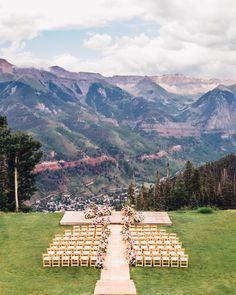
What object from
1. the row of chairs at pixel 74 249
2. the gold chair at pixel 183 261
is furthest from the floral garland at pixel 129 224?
the gold chair at pixel 183 261

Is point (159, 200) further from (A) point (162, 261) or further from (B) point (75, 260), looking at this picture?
(B) point (75, 260)

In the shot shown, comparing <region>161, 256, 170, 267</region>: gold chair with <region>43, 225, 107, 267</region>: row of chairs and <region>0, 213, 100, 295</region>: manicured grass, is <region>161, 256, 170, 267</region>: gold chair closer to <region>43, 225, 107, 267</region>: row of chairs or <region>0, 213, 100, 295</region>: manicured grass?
<region>43, 225, 107, 267</region>: row of chairs

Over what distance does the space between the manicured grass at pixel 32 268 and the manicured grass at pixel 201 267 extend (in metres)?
4.75

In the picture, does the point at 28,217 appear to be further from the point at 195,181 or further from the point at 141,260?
the point at 195,181

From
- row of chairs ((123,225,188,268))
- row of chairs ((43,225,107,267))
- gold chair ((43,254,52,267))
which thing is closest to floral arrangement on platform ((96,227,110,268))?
row of chairs ((43,225,107,267))

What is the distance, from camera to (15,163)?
7744cm

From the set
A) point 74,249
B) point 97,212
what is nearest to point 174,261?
point 74,249

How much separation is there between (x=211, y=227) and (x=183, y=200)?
198 feet

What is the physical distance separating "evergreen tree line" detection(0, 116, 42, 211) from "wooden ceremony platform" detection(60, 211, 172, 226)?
23.6 meters

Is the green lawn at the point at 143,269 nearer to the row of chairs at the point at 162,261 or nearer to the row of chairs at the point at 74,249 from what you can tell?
the row of chairs at the point at 162,261

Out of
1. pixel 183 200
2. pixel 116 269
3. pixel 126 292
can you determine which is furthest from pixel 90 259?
pixel 183 200

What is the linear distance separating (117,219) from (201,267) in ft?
52.5

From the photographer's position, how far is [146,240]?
43.2 m

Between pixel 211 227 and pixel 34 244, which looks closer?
pixel 34 244
